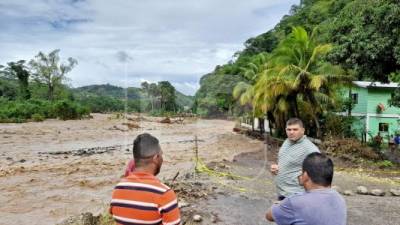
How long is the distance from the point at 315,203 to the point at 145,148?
3.41ft

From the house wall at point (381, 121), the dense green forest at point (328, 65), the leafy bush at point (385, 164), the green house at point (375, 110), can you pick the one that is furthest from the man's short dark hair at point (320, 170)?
the house wall at point (381, 121)

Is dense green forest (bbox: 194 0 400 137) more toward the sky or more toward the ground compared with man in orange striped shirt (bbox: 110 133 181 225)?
more toward the sky

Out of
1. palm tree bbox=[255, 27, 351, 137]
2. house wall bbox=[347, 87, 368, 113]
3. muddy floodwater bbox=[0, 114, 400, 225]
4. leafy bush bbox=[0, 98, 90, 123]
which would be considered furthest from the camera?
leafy bush bbox=[0, 98, 90, 123]

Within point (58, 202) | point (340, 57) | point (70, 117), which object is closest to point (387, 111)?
point (340, 57)

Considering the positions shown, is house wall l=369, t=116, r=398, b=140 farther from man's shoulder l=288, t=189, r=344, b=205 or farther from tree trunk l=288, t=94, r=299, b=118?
man's shoulder l=288, t=189, r=344, b=205

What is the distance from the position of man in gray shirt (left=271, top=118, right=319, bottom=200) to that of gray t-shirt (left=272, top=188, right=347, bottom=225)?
189 centimetres

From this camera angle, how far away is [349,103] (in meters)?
23.0

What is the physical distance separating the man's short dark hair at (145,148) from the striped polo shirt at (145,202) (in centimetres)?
11

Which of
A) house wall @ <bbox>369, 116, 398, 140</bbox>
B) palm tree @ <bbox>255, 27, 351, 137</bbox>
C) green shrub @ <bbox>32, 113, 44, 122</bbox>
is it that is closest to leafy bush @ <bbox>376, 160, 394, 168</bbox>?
palm tree @ <bbox>255, 27, 351, 137</bbox>

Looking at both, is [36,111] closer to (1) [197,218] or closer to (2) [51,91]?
(2) [51,91]

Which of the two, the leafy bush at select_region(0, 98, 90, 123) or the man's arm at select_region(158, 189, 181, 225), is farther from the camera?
the leafy bush at select_region(0, 98, 90, 123)

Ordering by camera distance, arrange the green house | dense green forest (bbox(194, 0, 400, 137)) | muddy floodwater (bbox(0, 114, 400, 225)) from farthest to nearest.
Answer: the green house
dense green forest (bbox(194, 0, 400, 137))
muddy floodwater (bbox(0, 114, 400, 225))

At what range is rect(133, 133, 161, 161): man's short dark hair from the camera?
2461 millimetres

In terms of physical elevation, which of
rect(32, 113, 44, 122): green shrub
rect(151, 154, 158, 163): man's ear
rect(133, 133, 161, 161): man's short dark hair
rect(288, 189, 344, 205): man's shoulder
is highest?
rect(133, 133, 161, 161): man's short dark hair
